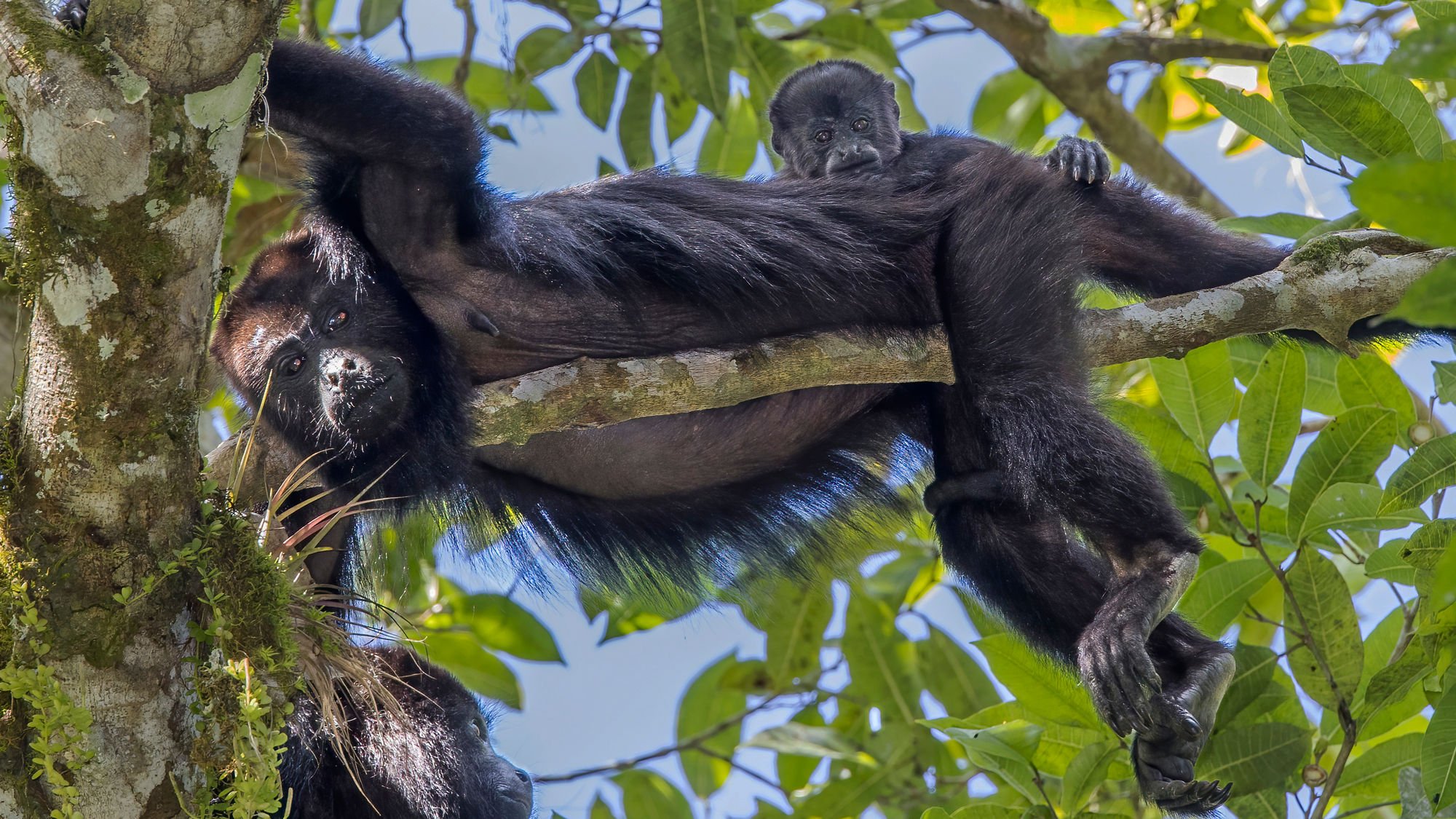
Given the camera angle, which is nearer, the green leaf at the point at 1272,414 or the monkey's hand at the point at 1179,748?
the monkey's hand at the point at 1179,748

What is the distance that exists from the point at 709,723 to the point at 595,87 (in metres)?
2.29

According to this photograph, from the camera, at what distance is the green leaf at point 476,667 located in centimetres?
396

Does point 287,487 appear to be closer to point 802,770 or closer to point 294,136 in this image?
point 294,136

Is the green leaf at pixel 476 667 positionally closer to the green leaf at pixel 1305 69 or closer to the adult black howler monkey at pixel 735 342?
the adult black howler monkey at pixel 735 342

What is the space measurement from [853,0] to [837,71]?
58cm

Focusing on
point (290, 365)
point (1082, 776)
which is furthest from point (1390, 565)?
point (290, 365)

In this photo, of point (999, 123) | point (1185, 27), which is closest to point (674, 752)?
point (999, 123)

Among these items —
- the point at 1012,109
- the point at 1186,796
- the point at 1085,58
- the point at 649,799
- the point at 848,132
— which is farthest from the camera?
the point at 1012,109

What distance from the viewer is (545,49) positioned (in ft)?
13.9

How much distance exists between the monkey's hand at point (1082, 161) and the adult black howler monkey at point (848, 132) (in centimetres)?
23

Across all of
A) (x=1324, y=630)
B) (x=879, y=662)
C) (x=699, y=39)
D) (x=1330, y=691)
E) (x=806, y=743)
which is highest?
(x=699, y=39)

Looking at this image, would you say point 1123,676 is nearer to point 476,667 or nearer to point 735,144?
point 476,667

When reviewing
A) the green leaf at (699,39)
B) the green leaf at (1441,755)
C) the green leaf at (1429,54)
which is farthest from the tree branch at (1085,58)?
the green leaf at (1429,54)

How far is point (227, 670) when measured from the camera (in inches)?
79.4
